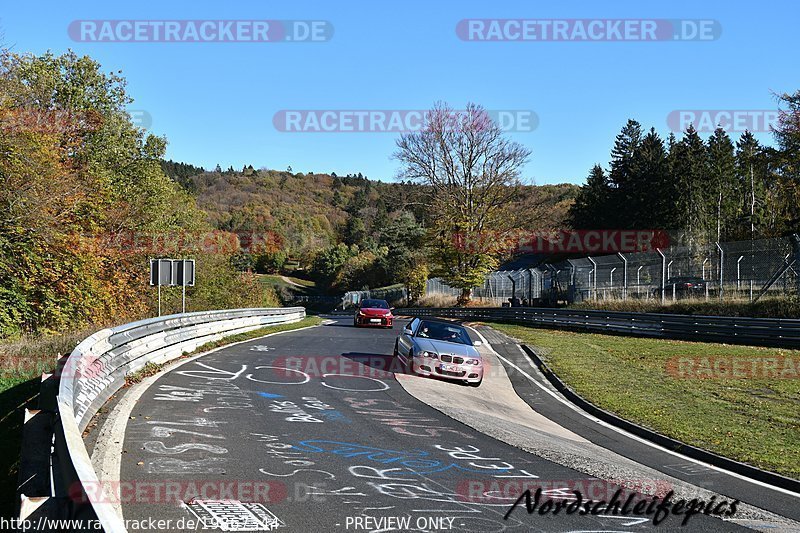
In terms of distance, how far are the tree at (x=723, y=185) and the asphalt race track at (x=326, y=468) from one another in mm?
61372

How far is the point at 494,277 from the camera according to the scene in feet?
177

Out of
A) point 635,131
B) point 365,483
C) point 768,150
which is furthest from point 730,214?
point 365,483

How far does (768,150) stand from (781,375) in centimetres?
3358

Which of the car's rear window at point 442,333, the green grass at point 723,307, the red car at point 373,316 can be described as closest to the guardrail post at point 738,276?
the green grass at point 723,307

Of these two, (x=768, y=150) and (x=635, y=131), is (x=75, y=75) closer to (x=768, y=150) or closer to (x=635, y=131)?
(x=768, y=150)

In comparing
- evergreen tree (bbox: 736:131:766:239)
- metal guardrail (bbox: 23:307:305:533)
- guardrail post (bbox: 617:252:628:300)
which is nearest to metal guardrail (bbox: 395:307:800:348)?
guardrail post (bbox: 617:252:628:300)

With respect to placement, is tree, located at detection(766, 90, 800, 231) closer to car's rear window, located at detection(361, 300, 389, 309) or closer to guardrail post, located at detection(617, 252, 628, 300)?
guardrail post, located at detection(617, 252, 628, 300)

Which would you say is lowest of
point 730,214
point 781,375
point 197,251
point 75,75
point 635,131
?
point 781,375

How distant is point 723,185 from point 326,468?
2852 inches

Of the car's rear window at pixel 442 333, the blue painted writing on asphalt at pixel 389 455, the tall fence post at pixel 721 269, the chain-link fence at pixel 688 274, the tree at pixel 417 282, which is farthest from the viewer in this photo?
the tree at pixel 417 282

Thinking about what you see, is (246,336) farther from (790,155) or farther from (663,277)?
(790,155)

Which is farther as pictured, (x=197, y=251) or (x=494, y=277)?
(x=494, y=277)

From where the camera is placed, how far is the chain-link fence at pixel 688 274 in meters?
26.7

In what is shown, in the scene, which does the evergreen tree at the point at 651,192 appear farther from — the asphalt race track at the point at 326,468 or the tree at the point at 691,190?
the asphalt race track at the point at 326,468
